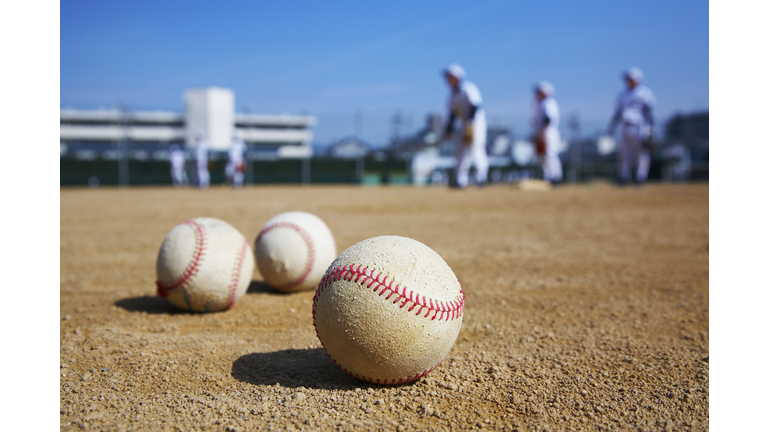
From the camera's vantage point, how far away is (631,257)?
630cm

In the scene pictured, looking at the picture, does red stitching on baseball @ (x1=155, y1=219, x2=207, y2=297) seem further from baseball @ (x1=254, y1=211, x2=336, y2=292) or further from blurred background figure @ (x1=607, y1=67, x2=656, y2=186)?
blurred background figure @ (x1=607, y1=67, x2=656, y2=186)

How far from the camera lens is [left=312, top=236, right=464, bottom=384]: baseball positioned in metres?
2.51

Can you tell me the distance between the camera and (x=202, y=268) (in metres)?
3.88

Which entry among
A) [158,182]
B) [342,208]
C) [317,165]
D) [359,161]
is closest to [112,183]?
[158,182]

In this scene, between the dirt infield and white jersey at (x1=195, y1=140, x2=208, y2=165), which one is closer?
the dirt infield

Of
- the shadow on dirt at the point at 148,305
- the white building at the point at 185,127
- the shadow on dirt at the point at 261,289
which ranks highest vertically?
the white building at the point at 185,127

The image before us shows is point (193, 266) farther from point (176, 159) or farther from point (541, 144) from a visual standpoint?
point (176, 159)

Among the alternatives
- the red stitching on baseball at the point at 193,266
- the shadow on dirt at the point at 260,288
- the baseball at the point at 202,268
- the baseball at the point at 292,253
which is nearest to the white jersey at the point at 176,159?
the shadow on dirt at the point at 260,288

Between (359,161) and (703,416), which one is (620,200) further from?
(359,161)

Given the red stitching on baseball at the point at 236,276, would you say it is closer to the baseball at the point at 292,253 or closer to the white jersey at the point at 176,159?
the baseball at the point at 292,253

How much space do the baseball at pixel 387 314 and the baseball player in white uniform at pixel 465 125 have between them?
1055 centimetres

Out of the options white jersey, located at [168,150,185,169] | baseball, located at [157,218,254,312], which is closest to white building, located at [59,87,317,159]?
white jersey, located at [168,150,185,169]

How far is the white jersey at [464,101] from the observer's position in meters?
12.6

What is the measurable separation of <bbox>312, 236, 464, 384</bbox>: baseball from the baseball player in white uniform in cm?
1055
